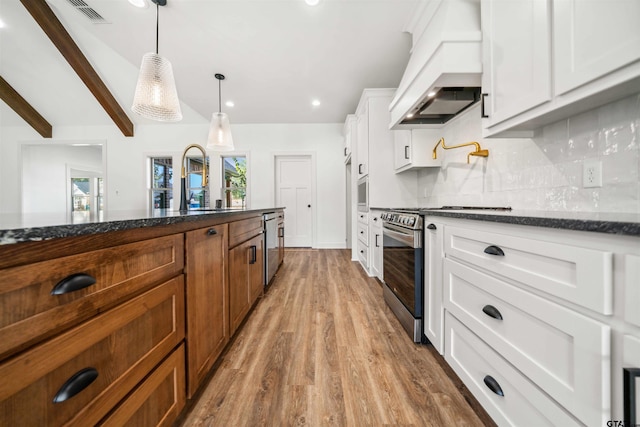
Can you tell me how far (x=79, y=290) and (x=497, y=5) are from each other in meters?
2.03

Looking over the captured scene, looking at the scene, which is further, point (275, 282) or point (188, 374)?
point (275, 282)

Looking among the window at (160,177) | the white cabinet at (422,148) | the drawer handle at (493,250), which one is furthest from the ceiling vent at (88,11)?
the drawer handle at (493,250)

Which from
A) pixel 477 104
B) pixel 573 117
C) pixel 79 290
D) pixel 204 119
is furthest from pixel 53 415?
pixel 204 119

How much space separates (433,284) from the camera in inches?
53.9

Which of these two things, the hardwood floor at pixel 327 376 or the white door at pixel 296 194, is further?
the white door at pixel 296 194

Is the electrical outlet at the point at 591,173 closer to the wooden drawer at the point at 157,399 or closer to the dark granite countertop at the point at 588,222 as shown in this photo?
the dark granite countertop at the point at 588,222

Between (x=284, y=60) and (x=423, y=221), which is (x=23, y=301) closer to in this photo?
(x=423, y=221)

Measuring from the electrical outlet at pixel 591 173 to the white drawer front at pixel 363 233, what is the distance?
208cm

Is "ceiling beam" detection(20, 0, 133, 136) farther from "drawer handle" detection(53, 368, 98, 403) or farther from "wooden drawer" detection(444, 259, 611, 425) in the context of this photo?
"wooden drawer" detection(444, 259, 611, 425)

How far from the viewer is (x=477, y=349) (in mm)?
973

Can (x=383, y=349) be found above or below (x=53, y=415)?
below

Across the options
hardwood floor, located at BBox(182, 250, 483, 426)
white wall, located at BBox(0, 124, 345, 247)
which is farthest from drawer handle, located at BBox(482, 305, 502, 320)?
white wall, located at BBox(0, 124, 345, 247)

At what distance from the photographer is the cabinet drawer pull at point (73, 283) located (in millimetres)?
472

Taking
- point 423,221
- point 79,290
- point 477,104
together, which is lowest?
point 79,290
